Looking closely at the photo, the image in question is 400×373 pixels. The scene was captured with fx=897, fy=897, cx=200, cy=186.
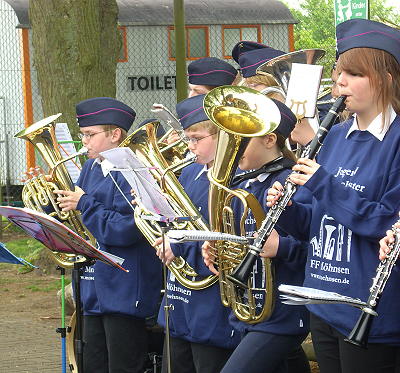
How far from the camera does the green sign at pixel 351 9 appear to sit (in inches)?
253

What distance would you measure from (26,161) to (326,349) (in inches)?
499

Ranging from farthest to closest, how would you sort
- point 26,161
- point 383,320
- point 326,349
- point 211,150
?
point 26,161 < point 211,150 < point 326,349 < point 383,320

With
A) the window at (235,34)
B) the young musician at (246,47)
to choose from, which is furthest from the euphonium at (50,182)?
the window at (235,34)

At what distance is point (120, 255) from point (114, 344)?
52cm

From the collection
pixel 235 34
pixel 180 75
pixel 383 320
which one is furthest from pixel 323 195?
pixel 235 34

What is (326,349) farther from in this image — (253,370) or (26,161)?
(26,161)

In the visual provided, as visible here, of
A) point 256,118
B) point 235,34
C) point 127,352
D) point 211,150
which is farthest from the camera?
point 235,34

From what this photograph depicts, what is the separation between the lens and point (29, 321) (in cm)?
889

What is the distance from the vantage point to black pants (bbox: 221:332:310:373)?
13.2 ft

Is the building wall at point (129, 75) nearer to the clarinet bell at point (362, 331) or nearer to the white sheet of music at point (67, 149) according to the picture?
the white sheet of music at point (67, 149)

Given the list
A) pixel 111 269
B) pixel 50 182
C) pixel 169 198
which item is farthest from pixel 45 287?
pixel 169 198

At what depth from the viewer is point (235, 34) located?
1795 centimetres

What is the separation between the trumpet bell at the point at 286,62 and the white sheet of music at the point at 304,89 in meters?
0.48

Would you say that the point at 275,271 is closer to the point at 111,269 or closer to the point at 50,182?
the point at 111,269
